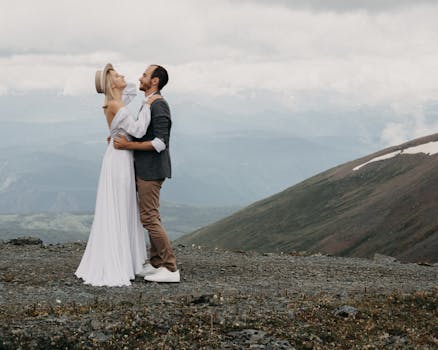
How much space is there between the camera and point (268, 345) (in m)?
9.87

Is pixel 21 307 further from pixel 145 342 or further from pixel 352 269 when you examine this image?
pixel 352 269

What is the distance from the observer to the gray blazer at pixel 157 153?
51.5 feet

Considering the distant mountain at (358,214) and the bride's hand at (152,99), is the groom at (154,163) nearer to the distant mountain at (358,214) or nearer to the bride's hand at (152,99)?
the bride's hand at (152,99)

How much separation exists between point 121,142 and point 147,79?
164cm

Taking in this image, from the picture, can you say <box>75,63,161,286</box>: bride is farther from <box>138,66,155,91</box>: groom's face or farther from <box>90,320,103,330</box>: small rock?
<box>90,320,103,330</box>: small rock

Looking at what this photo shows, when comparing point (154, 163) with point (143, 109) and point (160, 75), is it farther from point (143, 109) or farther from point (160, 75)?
point (160, 75)

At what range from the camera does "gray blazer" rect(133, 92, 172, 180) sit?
51.5 feet

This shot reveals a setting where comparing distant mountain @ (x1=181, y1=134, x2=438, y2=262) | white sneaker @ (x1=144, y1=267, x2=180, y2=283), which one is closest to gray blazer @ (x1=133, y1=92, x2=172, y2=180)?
white sneaker @ (x1=144, y1=267, x2=180, y2=283)

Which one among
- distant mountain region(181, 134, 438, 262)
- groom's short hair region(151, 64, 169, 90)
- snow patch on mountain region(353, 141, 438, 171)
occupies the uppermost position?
snow patch on mountain region(353, 141, 438, 171)

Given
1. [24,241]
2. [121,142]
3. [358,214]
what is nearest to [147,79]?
[121,142]

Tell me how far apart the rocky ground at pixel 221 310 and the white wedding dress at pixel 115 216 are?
0.57 m

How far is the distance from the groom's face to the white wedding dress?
0.55 metres

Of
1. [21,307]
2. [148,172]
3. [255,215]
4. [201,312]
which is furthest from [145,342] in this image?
[255,215]

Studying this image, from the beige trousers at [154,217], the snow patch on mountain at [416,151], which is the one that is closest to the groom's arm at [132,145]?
the beige trousers at [154,217]
